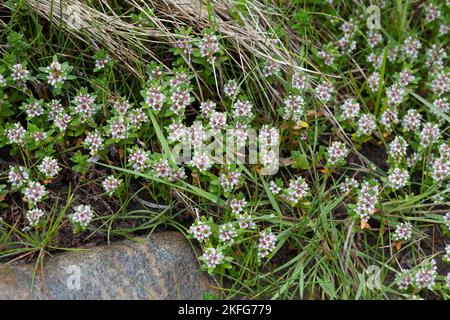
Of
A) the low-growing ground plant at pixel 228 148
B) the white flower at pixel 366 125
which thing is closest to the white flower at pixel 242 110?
the low-growing ground plant at pixel 228 148

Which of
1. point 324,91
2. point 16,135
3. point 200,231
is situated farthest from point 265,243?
point 16,135

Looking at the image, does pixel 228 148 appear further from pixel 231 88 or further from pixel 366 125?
pixel 366 125

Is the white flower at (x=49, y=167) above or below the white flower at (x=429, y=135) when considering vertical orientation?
above

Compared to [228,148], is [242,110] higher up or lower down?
higher up

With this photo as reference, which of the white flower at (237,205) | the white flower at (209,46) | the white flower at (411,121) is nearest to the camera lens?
the white flower at (237,205)

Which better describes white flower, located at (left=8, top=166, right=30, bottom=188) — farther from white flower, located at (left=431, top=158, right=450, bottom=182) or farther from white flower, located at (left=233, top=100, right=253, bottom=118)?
white flower, located at (left=431, top=158, right=450, bottom=182)

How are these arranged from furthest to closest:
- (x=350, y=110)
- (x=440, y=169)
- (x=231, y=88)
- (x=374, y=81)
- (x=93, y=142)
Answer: (x=374, y=81) → (x=350, y=110) → (x=231, y=88) → (x=440, y=169) → (x=93, y=142)

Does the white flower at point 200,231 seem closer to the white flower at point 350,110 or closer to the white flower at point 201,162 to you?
the white flower at point 201,162
